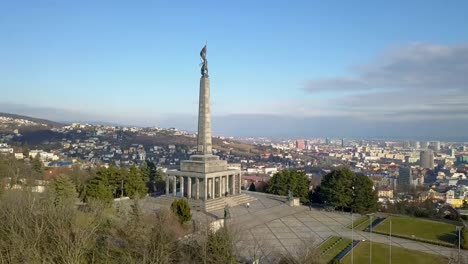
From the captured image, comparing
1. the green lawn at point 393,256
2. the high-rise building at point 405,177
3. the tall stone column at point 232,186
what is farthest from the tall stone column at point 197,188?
the high-rise building at point 405,177

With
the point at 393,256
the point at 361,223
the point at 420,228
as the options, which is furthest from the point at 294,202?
the point at 393,256

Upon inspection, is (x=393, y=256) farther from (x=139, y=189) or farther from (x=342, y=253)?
(x=139, y=189)

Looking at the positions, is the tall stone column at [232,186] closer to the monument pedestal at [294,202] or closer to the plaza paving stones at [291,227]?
the plaza paving stones at [291,227]

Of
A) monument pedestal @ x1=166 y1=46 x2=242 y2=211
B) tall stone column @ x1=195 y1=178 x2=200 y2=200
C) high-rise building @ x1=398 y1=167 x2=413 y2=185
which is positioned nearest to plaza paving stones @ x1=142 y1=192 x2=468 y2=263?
monument pedestal @ x1=166 y1=46 x2=242 y2=211

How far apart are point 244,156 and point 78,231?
4733 inches

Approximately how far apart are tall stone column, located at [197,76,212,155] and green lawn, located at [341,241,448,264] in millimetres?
17826

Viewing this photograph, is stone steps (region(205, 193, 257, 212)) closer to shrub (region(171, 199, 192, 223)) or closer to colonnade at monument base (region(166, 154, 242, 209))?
colonnade at monument base (region(166, 154, 242, 209))

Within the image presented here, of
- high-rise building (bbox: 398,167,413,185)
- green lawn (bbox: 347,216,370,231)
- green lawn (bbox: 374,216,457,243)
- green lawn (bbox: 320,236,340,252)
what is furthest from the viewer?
high-rise building (bbox: 398,167,413,185)

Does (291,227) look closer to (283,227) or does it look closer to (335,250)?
(283,227)

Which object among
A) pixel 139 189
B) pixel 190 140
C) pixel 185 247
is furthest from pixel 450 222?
pixel 190 140

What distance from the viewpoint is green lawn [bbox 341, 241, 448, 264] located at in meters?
26.1

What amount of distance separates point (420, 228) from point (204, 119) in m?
21.5

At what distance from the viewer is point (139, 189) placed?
1651 inches

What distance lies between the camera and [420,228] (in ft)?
112
